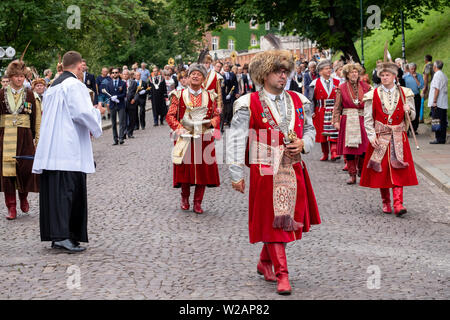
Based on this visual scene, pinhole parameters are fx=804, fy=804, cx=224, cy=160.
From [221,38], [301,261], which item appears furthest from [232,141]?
[221,38]

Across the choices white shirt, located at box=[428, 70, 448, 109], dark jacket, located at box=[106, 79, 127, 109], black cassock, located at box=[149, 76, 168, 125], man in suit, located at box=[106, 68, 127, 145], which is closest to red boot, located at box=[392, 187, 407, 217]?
white shirt, located at box=[428, 70, 448, 109]

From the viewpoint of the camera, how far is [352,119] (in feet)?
42.4

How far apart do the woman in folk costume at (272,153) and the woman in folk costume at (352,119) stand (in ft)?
21.3

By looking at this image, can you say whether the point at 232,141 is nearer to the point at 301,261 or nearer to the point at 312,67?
the point at 301,261

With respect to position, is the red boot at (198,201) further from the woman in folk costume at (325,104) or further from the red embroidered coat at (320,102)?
the red embroidered coat at (320,102)

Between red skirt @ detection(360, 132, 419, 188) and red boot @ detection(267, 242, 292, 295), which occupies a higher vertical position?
red skirt @ detection(360, 132, 419, 188)

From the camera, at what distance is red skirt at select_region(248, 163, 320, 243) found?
20.5ft

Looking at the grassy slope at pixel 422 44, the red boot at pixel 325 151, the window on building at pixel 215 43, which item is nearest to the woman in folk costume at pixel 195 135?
the red boot at pixel 325 151

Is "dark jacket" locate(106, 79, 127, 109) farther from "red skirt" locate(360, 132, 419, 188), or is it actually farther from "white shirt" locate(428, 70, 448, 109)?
"red skirt" locate(360, 132, 419, 188)

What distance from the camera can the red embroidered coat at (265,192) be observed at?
20.6 feet

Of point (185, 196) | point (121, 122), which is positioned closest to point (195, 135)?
point (185, 196)

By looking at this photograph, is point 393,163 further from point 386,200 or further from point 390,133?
point 386,200

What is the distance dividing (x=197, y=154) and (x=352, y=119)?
11.8 feet

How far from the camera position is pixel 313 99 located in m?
16.0
